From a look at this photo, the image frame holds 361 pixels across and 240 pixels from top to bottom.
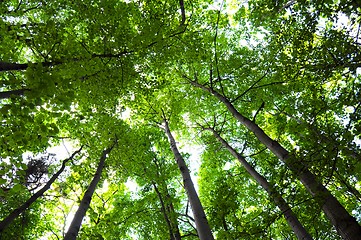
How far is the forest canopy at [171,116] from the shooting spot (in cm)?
340

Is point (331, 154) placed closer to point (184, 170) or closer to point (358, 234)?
point (358, 234)

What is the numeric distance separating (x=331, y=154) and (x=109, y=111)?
22.5 feet

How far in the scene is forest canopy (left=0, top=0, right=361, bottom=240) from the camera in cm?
340

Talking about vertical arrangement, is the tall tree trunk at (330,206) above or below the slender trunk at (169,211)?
below

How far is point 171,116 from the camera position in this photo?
11.7 metres

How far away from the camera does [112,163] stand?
846 cm

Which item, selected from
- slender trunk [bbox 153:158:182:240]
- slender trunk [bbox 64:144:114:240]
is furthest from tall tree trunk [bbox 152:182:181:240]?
slender trunk [bbox 64:144:114:240]

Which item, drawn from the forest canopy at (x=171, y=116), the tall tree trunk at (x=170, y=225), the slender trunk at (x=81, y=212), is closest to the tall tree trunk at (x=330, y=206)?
the forest canopy at (x=171, y=116)

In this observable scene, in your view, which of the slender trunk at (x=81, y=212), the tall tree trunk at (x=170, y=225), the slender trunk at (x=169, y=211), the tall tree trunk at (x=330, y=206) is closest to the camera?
the tall tree trunk at (x=330, y=206)

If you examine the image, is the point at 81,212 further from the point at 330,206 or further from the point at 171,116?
the point at 171,116

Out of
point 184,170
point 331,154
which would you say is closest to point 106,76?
point 184,170

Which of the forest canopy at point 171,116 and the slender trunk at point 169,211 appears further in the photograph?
the slender trunk at point 169,211

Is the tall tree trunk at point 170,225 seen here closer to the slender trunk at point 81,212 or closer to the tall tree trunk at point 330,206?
the slender trunk at point 81,212

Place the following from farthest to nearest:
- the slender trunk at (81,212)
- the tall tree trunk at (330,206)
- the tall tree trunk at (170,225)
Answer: the tall tree trunk at (170,225) → the slender trunk at (81,212) → the tall tree trunk at (330,206)
